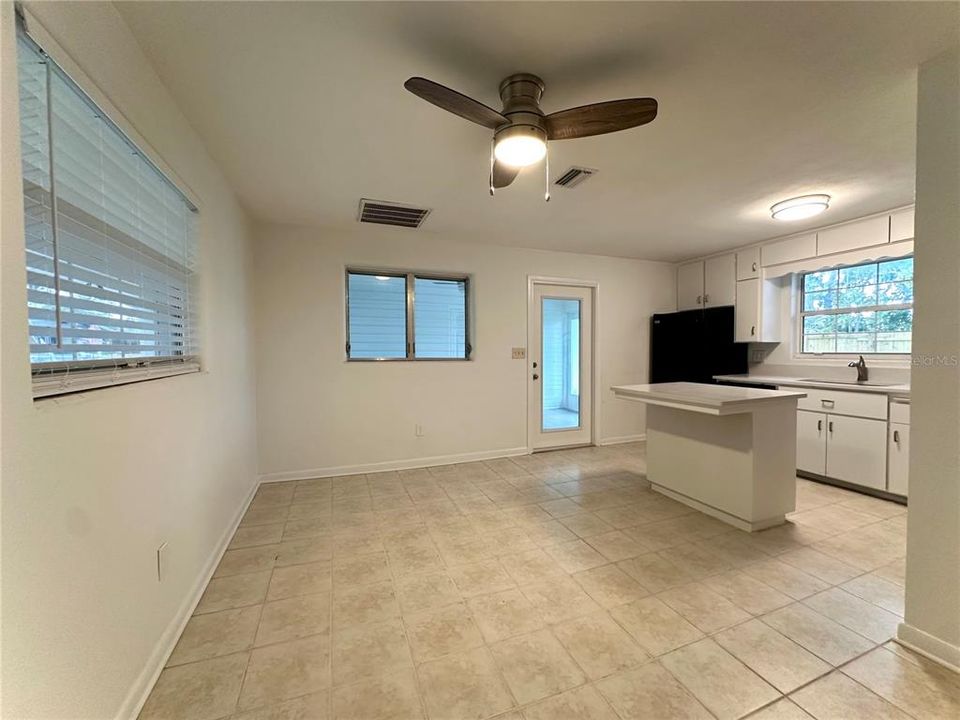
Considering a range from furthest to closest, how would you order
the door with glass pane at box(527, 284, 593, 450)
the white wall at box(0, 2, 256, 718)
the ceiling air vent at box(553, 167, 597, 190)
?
the door with glass pane at box(527, 284, 593, 450) < the ceiling air vent at box(553, 167, 597, 190) < the white wall at box(0, 2, 256, 718)

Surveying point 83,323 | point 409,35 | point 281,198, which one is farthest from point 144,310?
point 281,198

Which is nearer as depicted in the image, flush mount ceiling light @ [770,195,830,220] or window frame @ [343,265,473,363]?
flush mount ceiling light @ [770,195,830,220]

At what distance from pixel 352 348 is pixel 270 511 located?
5.27ft

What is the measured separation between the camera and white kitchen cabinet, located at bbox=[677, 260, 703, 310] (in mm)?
4766

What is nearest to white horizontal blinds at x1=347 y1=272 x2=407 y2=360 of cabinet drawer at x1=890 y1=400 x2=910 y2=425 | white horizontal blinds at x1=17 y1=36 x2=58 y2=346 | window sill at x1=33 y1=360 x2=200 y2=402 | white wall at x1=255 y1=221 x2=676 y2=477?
white wall at x1=255 y1=221 x2=676 y2=477

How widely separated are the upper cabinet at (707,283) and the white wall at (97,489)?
16.6 feet

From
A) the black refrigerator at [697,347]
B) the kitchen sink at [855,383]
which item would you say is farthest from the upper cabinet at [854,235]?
the kitchen sink at [855,383]

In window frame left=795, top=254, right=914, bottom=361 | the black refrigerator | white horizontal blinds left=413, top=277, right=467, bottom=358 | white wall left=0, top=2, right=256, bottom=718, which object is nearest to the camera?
white wall left=0, top=2, right=256, bottom=718

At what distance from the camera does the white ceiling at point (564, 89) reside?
132 centimetres

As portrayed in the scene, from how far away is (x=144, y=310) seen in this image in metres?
1.52

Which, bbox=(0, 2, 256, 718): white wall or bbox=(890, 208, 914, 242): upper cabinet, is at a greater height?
bbox=(890, 208, 914, 242): upper cabinet

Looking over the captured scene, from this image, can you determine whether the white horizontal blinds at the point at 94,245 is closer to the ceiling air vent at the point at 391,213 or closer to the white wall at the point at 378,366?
the ceiling air vent at the point at 391,213

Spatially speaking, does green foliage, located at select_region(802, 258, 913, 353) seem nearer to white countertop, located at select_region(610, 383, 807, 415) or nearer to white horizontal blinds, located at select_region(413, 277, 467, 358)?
white countertop, located at select_region(610, 383, 807, 415)

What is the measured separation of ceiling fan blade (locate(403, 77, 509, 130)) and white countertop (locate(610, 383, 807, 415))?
207 cm
